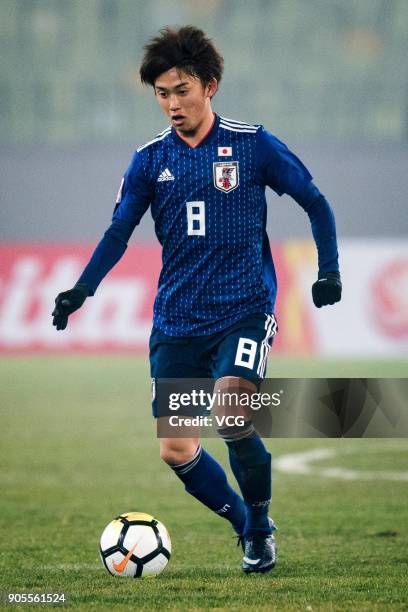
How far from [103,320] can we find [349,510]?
12.2m

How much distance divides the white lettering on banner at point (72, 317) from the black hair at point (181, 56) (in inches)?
551

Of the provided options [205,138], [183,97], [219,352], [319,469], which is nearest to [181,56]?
[183,97]

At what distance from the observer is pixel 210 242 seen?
472 cm

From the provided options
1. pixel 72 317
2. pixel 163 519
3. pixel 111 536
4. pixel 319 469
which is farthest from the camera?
pixel 72 317

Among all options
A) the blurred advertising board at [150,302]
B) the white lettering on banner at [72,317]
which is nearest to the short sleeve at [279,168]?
the blurred advertising board at [150,302]

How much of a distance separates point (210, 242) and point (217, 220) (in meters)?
0.09

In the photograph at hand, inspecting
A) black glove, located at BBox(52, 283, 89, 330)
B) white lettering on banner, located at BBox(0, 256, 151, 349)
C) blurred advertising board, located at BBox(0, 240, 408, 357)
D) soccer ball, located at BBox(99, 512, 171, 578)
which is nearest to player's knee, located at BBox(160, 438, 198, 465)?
soccer ball, located at BBox(99, 512, 171, 578)

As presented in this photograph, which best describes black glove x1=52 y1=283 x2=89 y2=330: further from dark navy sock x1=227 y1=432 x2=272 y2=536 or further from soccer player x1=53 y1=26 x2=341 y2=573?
dark navy sock x1=227 y1=432 x2=272 y2=536

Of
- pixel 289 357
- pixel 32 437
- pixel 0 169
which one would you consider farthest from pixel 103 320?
pixel 32 437

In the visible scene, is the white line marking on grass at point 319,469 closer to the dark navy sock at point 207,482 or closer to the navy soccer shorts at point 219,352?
the dark navy sock at point 207,482

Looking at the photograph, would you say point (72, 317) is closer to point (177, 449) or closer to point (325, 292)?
point (177, 449)

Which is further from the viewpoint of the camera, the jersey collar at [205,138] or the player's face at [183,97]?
the jersey collar at [205,138]

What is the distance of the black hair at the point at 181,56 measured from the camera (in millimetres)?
4602

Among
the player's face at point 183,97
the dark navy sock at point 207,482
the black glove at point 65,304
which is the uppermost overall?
the player's face at point 183,97
